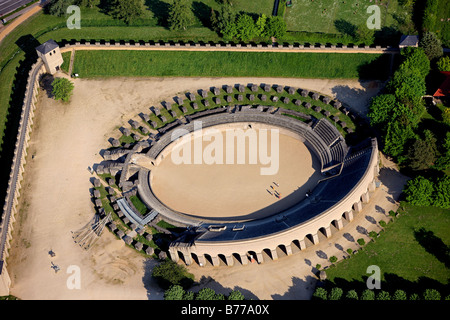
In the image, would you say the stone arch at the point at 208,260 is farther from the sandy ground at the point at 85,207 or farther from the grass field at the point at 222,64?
the grass field at the point at 222,64

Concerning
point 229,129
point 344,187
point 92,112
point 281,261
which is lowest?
point 281,261

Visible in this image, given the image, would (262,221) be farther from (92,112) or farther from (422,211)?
(92,112)

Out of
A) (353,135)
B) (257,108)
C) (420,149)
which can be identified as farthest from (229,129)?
(420,149)

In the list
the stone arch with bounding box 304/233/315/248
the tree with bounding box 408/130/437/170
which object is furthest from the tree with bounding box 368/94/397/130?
the stone arch with bounding box 304/233/315/248

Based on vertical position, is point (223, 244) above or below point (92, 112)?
below

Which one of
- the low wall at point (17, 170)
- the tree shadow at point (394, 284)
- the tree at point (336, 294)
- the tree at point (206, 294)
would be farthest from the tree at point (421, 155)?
the low wall at point (17, 170)

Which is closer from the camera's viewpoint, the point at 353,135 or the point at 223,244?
the point at 223,244
